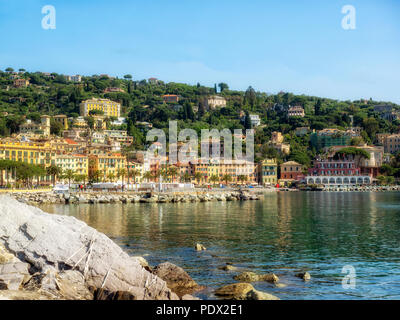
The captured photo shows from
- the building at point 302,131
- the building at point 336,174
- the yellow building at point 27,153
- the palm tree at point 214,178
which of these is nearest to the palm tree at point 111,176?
the yellow building at point 27,153

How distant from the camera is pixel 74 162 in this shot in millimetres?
87562

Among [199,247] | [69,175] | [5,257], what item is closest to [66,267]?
[5,257]

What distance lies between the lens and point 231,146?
12000 centimetres

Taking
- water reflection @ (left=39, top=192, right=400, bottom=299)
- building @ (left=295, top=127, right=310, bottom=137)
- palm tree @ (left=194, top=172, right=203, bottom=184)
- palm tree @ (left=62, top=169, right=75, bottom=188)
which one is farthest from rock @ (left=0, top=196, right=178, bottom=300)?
building @ (left=295, top=127, right=310, bottom=137)

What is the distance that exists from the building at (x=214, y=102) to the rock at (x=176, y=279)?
15868 centimetres

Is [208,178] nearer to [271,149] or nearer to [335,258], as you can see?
[271,149]

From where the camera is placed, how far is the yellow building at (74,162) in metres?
85.4

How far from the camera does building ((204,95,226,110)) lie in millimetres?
173000

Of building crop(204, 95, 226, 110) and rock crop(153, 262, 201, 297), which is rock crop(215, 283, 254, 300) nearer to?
rock crop(153, 262, 201, 297)

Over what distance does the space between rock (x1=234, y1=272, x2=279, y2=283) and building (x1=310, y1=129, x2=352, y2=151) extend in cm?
11966

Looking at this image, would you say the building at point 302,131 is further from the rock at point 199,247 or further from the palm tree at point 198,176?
the rock at point 199,247

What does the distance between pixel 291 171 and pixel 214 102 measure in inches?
2695

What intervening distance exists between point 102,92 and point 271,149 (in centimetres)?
7682

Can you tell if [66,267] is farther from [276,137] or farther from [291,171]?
[276,137]
